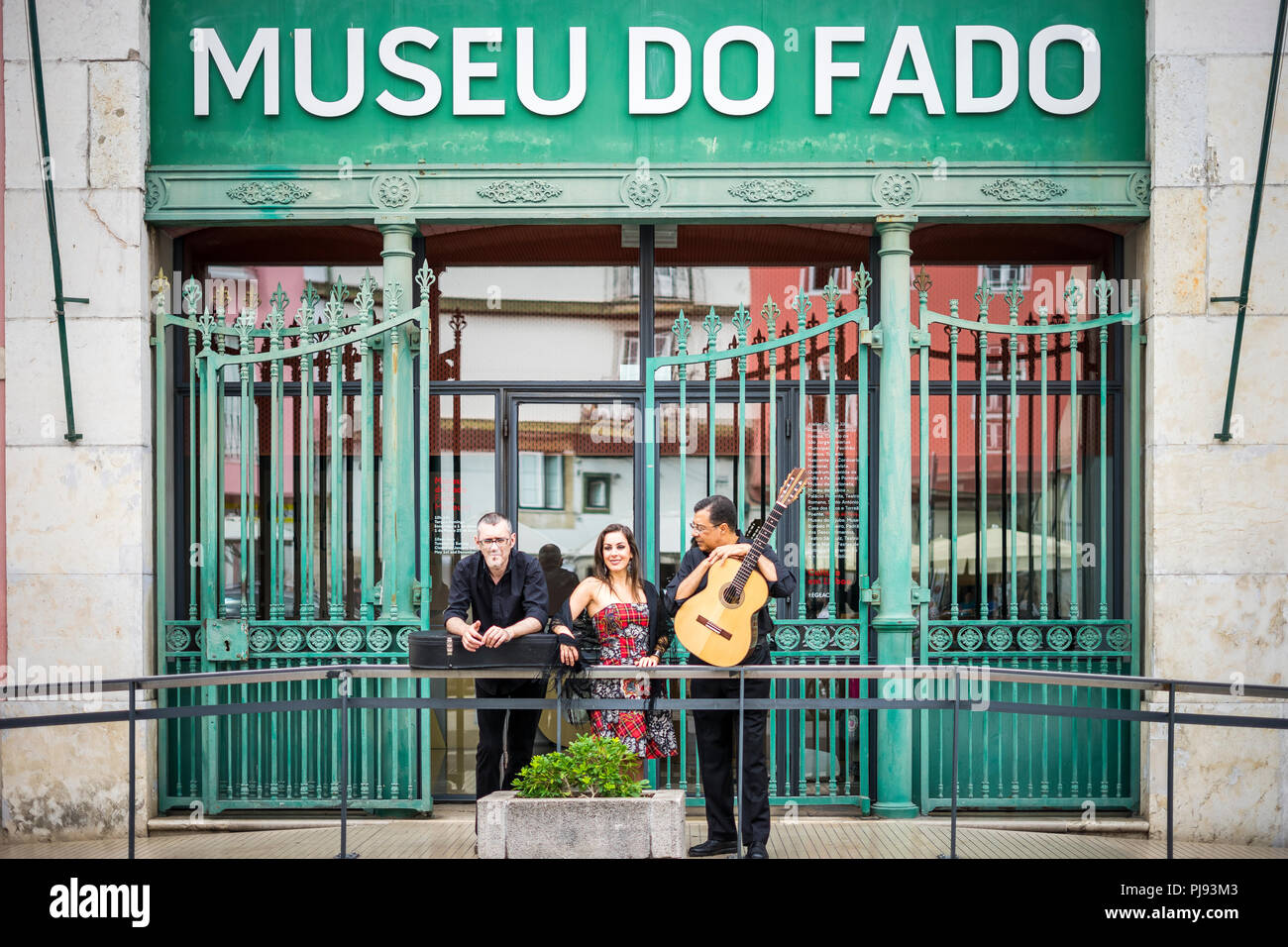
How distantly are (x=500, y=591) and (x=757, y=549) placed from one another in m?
1.51

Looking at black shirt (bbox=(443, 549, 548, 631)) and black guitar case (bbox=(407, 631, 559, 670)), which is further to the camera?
black shirt (bbox=(443, 549, 548, 631))

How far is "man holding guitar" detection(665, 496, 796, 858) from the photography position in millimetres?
6453

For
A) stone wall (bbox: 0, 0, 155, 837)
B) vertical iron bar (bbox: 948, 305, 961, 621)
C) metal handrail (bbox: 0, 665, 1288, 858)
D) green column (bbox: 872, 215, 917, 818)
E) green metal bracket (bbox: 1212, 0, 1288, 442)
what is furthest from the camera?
vertical iron bar (bbox: 948, 305, 961, 621)

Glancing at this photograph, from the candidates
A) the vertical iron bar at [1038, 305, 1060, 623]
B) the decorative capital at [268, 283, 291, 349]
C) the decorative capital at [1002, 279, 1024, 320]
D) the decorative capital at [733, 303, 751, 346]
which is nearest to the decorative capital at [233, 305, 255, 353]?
the decorative capital at [268, 283, 291, 349]

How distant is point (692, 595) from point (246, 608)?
3054 mm

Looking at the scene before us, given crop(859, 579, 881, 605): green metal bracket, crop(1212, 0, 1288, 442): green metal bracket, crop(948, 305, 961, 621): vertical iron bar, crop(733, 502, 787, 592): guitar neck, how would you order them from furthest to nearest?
crop(948, 305, 961, 621): vertical iron bar, crop(859, 579, 881, 605): green metal bracket, crop(1212, 0, 1288, 442): green metal bracket, crop(733, 502, 787, 592): guitar neck

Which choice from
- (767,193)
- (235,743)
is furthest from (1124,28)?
(235,743)

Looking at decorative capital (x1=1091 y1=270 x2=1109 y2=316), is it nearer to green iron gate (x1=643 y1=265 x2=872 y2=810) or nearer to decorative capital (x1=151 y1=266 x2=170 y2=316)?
green iron gate (x1=643 y1=265 x2=872 y2=810)

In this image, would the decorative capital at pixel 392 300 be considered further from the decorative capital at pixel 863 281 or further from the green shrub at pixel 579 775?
the green shrub at pixel 579 775

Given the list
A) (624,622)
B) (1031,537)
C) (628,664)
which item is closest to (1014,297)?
(1031,537)

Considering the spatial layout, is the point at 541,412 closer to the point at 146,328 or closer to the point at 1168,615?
the point at 146,328

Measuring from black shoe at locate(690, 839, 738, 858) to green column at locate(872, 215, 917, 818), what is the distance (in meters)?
1.52

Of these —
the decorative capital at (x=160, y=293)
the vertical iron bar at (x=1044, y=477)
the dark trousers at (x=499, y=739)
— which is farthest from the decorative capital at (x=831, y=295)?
the decorative capital at (x=160, y=293)
